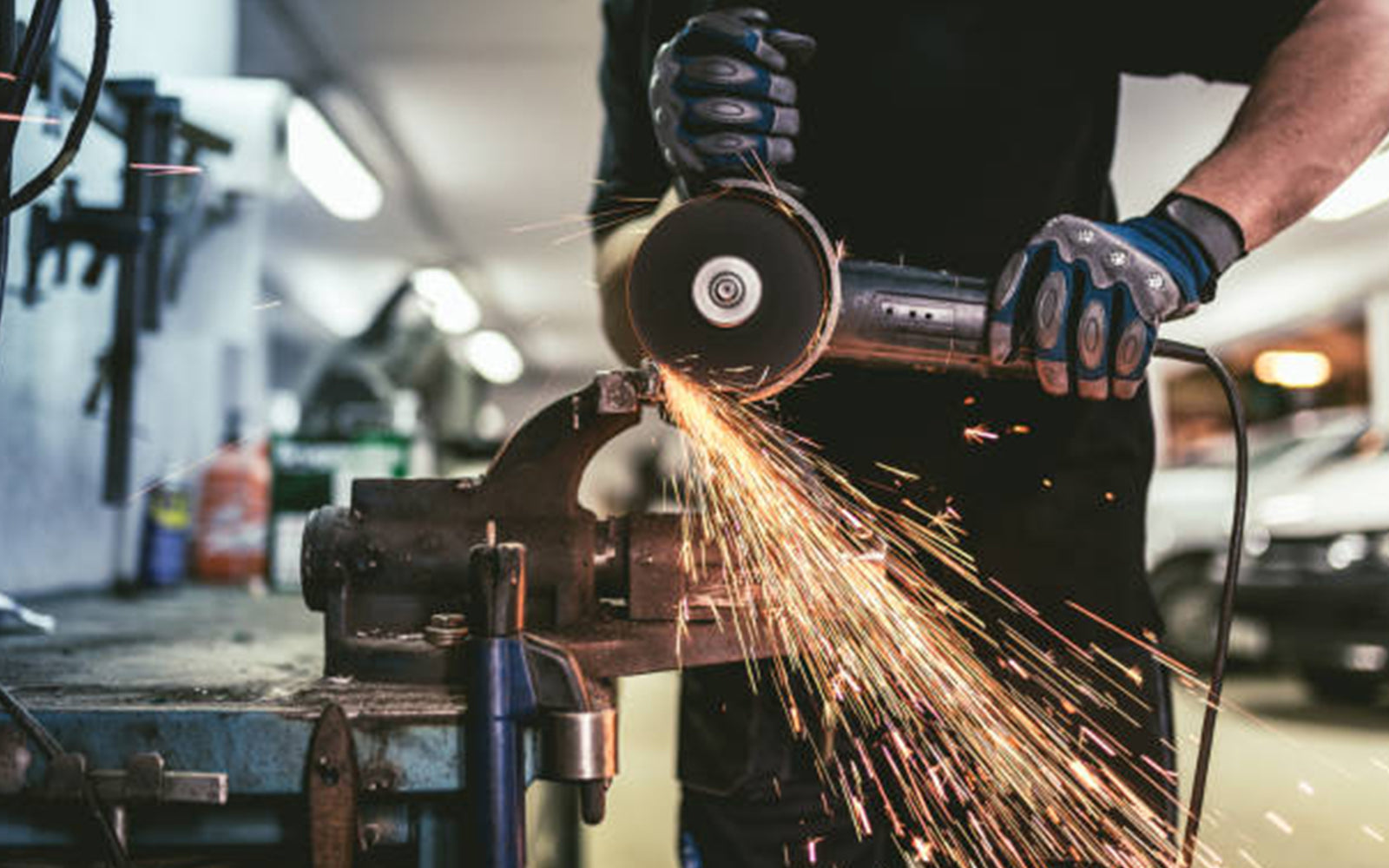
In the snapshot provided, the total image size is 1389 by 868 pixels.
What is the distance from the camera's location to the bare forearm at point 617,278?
4.36 ft

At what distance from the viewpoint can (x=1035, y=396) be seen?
3.93 ft

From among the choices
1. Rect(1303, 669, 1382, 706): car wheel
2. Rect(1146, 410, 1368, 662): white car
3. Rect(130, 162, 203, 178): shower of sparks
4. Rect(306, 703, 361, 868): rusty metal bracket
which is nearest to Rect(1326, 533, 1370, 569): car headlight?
Rect(1146, 410, 1368, 662): white car

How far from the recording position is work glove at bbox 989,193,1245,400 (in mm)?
950

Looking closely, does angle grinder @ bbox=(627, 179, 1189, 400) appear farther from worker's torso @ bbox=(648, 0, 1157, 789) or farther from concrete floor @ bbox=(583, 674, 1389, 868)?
concrete floor @ bbox=(583, 674, 1389, 868)

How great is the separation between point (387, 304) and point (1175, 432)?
384 inches

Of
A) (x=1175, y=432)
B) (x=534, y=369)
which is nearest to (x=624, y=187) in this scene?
(x=1175, y=432)

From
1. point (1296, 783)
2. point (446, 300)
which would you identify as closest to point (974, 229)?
point (1296, 783)

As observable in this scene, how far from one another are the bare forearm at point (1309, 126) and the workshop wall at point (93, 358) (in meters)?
1.62

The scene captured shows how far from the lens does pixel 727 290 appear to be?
3.12ft

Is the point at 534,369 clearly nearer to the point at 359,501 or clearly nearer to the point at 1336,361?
the point at 1336,361

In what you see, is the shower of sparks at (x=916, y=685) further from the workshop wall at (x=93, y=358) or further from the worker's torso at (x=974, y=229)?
the workshop wall at (x=93, y=358)

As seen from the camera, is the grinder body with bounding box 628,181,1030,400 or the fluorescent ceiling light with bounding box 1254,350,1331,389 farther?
the fluorescent ceiling light with bounding box 1254,350,1331,389

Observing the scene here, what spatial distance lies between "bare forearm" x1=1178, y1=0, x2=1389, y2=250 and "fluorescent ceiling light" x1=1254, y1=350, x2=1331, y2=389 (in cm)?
1123

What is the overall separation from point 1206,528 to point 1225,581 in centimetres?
526
